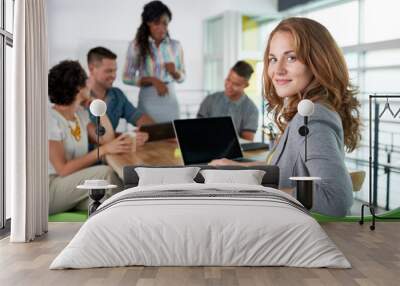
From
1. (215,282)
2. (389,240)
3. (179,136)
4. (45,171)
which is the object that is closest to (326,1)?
(179,136)

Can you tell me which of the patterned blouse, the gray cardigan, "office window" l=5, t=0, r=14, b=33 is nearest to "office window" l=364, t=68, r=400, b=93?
the gray cardigan

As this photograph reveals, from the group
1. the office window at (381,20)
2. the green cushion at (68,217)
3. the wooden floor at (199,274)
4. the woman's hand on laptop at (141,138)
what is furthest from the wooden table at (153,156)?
the wooden floor at (199,274)

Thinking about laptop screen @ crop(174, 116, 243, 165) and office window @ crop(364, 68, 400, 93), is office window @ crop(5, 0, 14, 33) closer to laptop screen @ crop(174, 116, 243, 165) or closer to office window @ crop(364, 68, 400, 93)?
laptop screen @ crop(174, 116, 243, 165)

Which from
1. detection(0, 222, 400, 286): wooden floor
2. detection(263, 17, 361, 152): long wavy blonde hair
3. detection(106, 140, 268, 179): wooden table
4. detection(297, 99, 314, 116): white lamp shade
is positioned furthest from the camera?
detection(106, 140, 268, 179): wooden table

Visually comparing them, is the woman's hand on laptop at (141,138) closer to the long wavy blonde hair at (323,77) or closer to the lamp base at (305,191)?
the long wavy blonde hair at (323,77)

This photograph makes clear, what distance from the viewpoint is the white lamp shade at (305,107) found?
6680mm

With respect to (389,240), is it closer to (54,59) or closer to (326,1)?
(326,1)

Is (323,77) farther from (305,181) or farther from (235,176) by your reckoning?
(235,176)

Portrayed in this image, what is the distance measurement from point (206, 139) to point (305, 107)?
1.26 meters

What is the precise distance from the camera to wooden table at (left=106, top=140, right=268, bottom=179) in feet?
24.3

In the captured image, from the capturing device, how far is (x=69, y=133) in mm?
7406

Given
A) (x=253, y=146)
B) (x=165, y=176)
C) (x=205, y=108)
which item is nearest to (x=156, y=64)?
(x=205, y=108)

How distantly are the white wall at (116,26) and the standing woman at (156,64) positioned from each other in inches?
3.1

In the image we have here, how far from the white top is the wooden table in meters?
0.33
